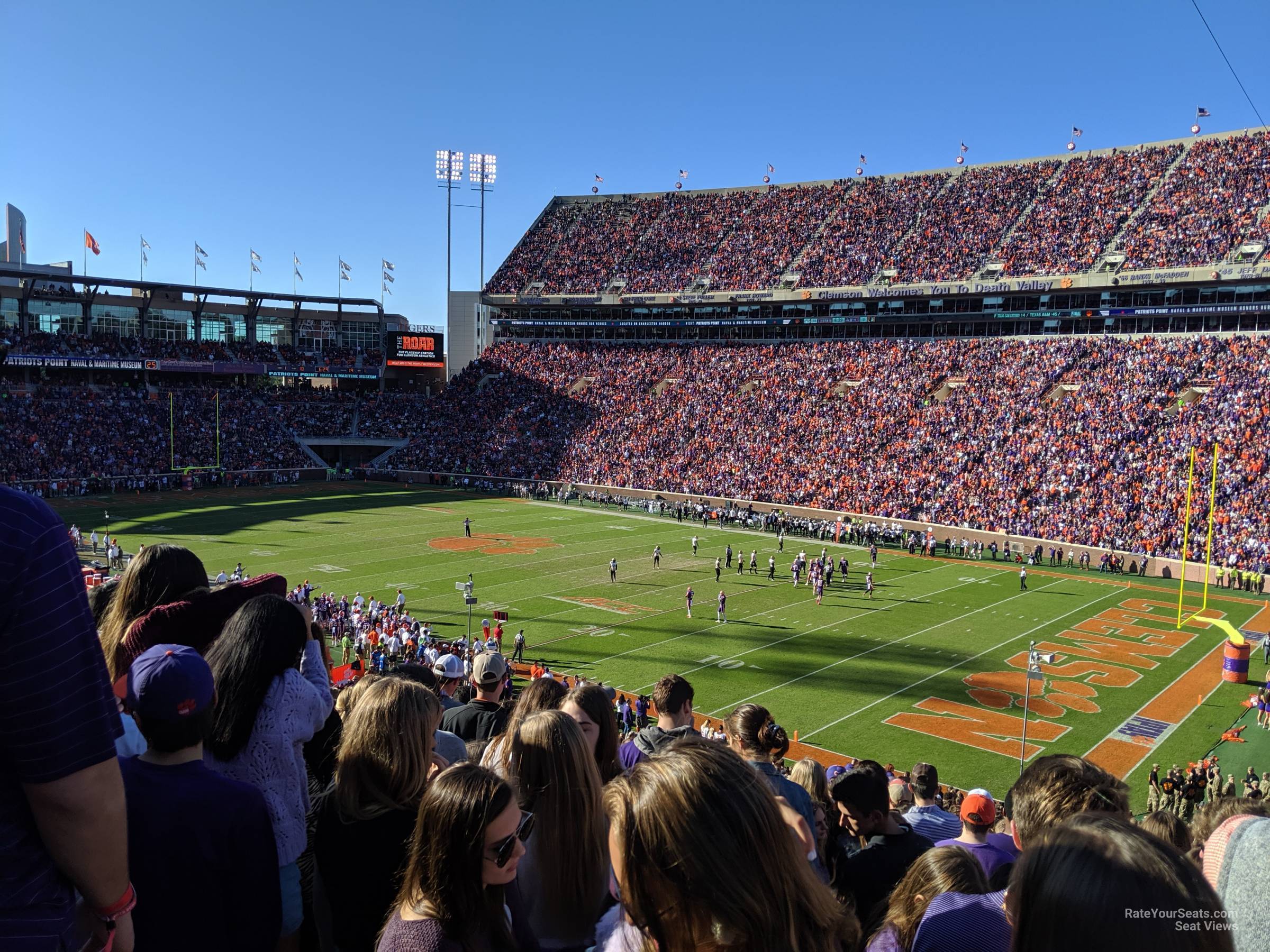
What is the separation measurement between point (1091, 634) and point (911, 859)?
25383 millimetres

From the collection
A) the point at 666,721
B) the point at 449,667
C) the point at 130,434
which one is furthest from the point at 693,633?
the point at 130,434

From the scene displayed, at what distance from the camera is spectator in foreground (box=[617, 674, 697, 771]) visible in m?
5.34

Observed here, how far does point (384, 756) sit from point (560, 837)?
871 mm

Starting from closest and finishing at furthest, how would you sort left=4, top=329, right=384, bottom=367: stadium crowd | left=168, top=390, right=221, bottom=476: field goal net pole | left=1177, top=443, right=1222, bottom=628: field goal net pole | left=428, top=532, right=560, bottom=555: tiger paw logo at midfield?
left=1177, top=443, right=1222, bottom=628: field goal net pole
left=428, top=532, right=560, bottom=555: tiger paw logo at midfield
left=168, top=390, right=221, bottom=476: field goal net pole
left=4, top=329, right=384, bottom=367: stadium crowd

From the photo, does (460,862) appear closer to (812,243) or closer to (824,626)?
(824,626)

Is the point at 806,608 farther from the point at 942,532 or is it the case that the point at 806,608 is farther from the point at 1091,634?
the point at 942,532

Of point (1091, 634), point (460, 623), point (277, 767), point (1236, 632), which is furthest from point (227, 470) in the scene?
point (277, 767)

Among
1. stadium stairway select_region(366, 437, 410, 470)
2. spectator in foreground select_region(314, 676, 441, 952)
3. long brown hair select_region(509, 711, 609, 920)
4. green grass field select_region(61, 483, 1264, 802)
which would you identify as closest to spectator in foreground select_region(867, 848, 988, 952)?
long brown hair select_region(509, 711, 609, 920)

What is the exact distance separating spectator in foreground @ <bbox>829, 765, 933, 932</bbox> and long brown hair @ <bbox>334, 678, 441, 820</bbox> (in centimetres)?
222

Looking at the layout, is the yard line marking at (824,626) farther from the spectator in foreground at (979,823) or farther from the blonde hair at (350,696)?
the spectator in foreground at (979,823)

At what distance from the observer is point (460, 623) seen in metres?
26.2

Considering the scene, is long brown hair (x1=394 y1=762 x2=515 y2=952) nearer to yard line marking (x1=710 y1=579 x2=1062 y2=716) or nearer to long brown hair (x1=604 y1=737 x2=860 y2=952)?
long brown hair (x1=604 y1=737 x2=860 y2=952)

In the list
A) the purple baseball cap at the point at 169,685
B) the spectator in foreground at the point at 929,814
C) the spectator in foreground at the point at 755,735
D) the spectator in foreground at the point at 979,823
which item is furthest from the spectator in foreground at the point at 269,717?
the spectator in foreground at the point at 929,814

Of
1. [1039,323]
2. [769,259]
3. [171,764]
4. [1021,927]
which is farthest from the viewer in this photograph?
[769,259]
